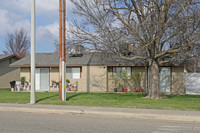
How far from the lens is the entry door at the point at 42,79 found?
80.8 feet

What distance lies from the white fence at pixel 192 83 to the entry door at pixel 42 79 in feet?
43.2

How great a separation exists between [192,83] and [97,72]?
840 cm

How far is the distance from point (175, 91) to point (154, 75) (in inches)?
238

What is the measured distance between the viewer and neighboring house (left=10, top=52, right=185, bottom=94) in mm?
21844

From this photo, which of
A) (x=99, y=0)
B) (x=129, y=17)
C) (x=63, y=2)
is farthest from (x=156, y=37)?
(x=63, y=2)

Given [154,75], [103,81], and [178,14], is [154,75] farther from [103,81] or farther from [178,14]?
[103,81]

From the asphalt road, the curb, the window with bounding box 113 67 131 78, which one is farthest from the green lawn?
the window with bounding box 113 67 131 78

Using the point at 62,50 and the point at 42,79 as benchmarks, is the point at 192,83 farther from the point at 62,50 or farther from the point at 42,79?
the point at 42,79

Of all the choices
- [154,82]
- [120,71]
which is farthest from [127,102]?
[120,71]

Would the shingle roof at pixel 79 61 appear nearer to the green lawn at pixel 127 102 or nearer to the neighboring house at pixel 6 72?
the neighboring house at pixel 6 72

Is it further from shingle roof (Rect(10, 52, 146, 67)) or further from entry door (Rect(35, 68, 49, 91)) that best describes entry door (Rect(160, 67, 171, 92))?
entry door (Rect(35, 68, 49, 91))

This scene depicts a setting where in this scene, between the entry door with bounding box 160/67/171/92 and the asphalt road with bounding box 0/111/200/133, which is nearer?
the asphalt road with bounding box 0/111/200/133

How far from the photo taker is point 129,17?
16.3 metres

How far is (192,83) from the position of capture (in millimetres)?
21281
